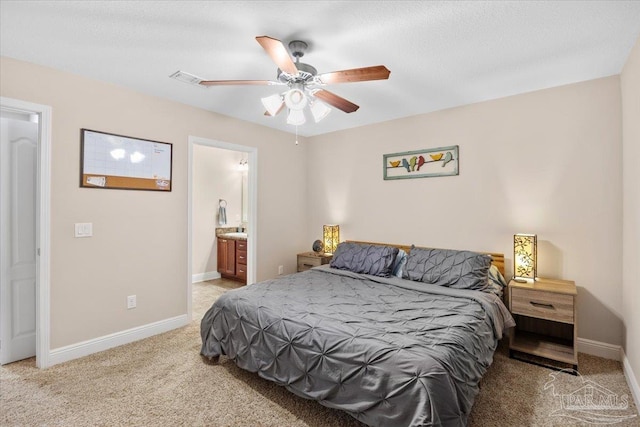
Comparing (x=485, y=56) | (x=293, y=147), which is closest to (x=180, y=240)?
(x=293, y=147)

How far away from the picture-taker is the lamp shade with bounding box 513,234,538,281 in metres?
2.85

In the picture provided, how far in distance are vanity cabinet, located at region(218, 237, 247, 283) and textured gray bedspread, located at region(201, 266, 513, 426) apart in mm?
2410

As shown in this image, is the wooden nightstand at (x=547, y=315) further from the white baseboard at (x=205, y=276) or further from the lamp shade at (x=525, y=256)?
the white baseboard at (x=205, y=276)

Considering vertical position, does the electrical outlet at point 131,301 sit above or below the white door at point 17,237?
below

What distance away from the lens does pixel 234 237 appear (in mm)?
5414

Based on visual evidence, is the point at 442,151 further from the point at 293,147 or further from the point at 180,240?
the point at 180,240

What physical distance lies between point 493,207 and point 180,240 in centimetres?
337

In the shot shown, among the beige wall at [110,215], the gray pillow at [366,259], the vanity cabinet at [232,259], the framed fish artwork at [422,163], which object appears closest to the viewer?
the beige wall at [110,215]

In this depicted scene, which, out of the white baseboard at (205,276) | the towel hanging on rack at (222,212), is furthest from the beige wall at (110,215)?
the towel hanging on rack at (222,212)

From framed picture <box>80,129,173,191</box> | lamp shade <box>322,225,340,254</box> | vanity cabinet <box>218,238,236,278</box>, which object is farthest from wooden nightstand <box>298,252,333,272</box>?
framed picture <box>80,129,173,191</box>

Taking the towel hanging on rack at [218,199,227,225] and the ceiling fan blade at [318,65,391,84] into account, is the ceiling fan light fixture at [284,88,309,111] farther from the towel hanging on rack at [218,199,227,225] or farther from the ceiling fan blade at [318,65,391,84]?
the towel hanging on rack at [218,199,227,225]

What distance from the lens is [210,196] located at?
5816 millimetres

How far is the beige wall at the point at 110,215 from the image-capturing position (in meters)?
2.64

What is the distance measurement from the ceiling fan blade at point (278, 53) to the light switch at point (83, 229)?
2257 millimetres
